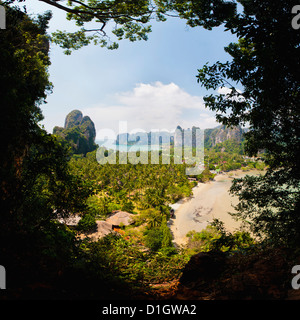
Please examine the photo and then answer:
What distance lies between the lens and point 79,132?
8488 centimetres

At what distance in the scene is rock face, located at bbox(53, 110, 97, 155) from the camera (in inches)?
3061

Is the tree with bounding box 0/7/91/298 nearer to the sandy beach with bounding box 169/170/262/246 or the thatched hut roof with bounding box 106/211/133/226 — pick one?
the thatched hut roof with bounding box 106/211/133/226

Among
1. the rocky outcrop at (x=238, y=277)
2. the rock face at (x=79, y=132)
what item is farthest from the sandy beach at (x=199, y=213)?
the rock face at (x=79, y=132)

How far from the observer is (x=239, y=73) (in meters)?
4.11

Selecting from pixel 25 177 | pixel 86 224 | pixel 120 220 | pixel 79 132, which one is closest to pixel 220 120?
pixel 25 177

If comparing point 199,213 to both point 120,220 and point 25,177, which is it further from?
point 25,177

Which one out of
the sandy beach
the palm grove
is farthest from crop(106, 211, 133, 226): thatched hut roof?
the palm grove

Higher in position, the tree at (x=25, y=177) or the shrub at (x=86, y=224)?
the tree at (x=25, y=177)


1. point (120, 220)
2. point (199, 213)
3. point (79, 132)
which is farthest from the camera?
point (79, 132)

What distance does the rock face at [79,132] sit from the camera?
7775 centimetres

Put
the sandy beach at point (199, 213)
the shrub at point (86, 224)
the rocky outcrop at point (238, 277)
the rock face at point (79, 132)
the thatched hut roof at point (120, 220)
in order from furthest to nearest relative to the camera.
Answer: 1. the rock face at point (79, 132)
2. the sandy beach at point (199, 213)
3. the thatched hut roof at point (120, 220)
4. the shrub at point (86, 224)
5. the rocky outcrop at point (238, 277)

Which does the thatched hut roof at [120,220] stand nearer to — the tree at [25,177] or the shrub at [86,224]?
the shrub at [86,224]
